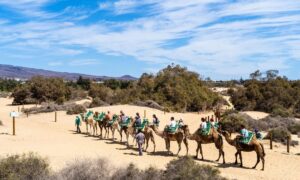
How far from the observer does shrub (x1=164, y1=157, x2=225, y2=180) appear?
38.1ft

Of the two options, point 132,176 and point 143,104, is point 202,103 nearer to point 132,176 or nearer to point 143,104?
point 143,104

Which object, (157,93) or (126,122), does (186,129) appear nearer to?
(126,122)

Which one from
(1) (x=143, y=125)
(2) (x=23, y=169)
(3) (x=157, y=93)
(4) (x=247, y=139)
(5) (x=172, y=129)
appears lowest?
(2) (x=23, y=169)

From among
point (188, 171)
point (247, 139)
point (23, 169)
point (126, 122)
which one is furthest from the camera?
point (126, 122)

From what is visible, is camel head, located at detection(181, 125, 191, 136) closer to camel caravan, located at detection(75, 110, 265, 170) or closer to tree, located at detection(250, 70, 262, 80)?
camel caravan, located at detection(75, 110, 265, 170)

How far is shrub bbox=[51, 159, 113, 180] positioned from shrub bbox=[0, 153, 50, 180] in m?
0.49

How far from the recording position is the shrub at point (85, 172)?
1129 cm

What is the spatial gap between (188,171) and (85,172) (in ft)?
9.20

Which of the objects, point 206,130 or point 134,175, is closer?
point 134,175

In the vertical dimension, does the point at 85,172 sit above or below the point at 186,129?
below

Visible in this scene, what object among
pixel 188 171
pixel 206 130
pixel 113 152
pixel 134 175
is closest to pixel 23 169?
pixel 134 175

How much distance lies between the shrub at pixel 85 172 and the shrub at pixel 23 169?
49 cm

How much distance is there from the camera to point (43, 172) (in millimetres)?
11625

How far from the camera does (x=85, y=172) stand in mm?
11430
